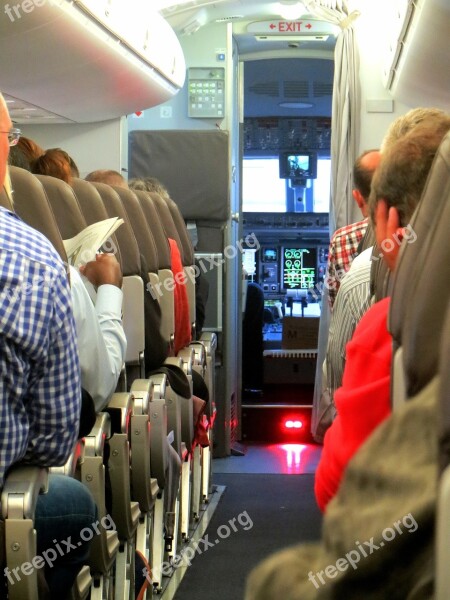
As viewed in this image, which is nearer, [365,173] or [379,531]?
[379,531]

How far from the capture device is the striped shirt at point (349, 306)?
11.5ft

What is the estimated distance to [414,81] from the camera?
263 inches

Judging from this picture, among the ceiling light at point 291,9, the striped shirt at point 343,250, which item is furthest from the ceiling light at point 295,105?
the striped shirt at point 343,250

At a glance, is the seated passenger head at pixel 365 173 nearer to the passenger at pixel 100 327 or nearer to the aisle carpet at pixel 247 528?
the passenger at pixel 100 327

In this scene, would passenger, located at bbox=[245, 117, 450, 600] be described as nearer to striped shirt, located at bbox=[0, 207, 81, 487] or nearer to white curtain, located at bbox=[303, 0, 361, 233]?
striped shirt, located at bbox=[0, 207, 81, 487]

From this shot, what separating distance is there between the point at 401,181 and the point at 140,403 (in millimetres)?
1963

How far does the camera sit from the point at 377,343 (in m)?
1.90

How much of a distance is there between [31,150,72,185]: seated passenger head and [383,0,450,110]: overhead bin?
5.98 ft

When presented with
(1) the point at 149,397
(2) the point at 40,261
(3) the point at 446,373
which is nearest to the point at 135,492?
(1) the point at 149,397

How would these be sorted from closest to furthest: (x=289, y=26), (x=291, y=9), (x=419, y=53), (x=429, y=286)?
(x=429, y=286)
(x=419, y=53)
(x=291, y=9)
(x=289, y=26)

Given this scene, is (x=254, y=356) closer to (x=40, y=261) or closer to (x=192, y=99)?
(x=192, y=99)

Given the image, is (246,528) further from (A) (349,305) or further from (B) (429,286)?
(B) (429,286)

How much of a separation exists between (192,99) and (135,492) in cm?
501

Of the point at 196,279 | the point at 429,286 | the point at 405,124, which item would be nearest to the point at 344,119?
the point at 196,279
